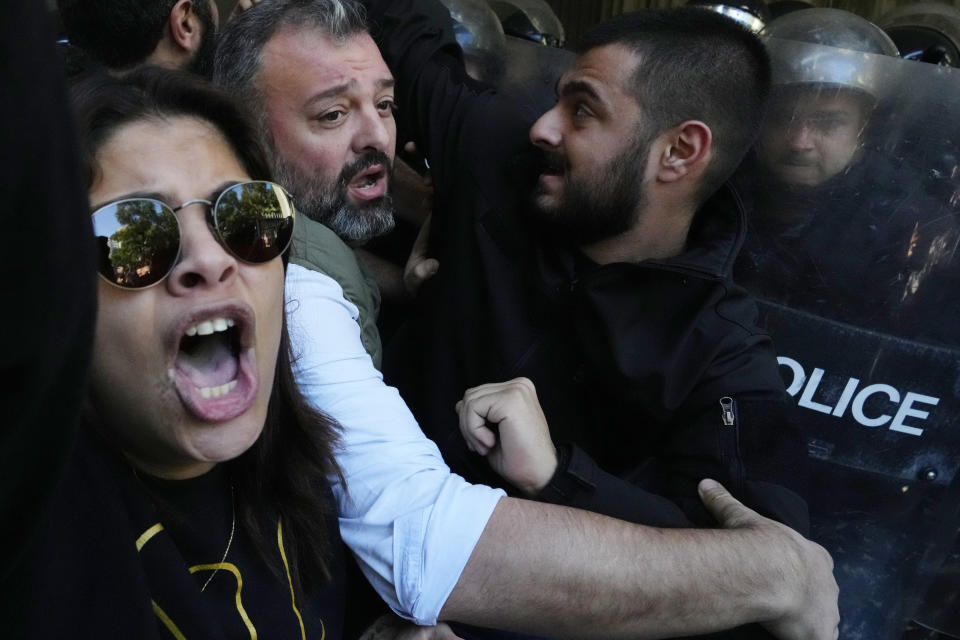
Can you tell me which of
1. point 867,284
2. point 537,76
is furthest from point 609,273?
point 537,76

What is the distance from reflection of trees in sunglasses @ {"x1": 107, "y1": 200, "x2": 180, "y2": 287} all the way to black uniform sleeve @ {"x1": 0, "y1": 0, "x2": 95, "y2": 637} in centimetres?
55

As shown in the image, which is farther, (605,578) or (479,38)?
(479,38)

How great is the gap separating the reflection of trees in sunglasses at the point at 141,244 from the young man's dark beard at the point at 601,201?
1.30 meters

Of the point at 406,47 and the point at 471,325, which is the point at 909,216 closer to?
the point at 471,325

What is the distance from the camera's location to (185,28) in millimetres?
2547

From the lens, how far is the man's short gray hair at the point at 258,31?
2.20m

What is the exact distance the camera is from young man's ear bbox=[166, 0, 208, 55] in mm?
2525

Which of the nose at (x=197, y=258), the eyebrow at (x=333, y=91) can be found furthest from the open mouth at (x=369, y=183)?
the nose at (x=197, y=258)

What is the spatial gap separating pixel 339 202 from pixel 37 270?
1832 mm

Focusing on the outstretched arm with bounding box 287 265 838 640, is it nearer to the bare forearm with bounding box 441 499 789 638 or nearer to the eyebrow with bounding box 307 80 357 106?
the bare forearm with bounding box 441 499 789 638

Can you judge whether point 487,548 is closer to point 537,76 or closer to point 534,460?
point 534,460

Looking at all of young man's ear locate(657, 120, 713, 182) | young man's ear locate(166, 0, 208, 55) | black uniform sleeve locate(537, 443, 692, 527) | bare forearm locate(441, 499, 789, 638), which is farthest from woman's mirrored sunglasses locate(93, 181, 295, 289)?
young man's ear locate(166, 0, 208, 55)

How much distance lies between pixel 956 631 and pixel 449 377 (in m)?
1.73

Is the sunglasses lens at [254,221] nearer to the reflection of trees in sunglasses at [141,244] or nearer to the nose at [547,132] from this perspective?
the reflection of trees in sunglasses at [141,244]
